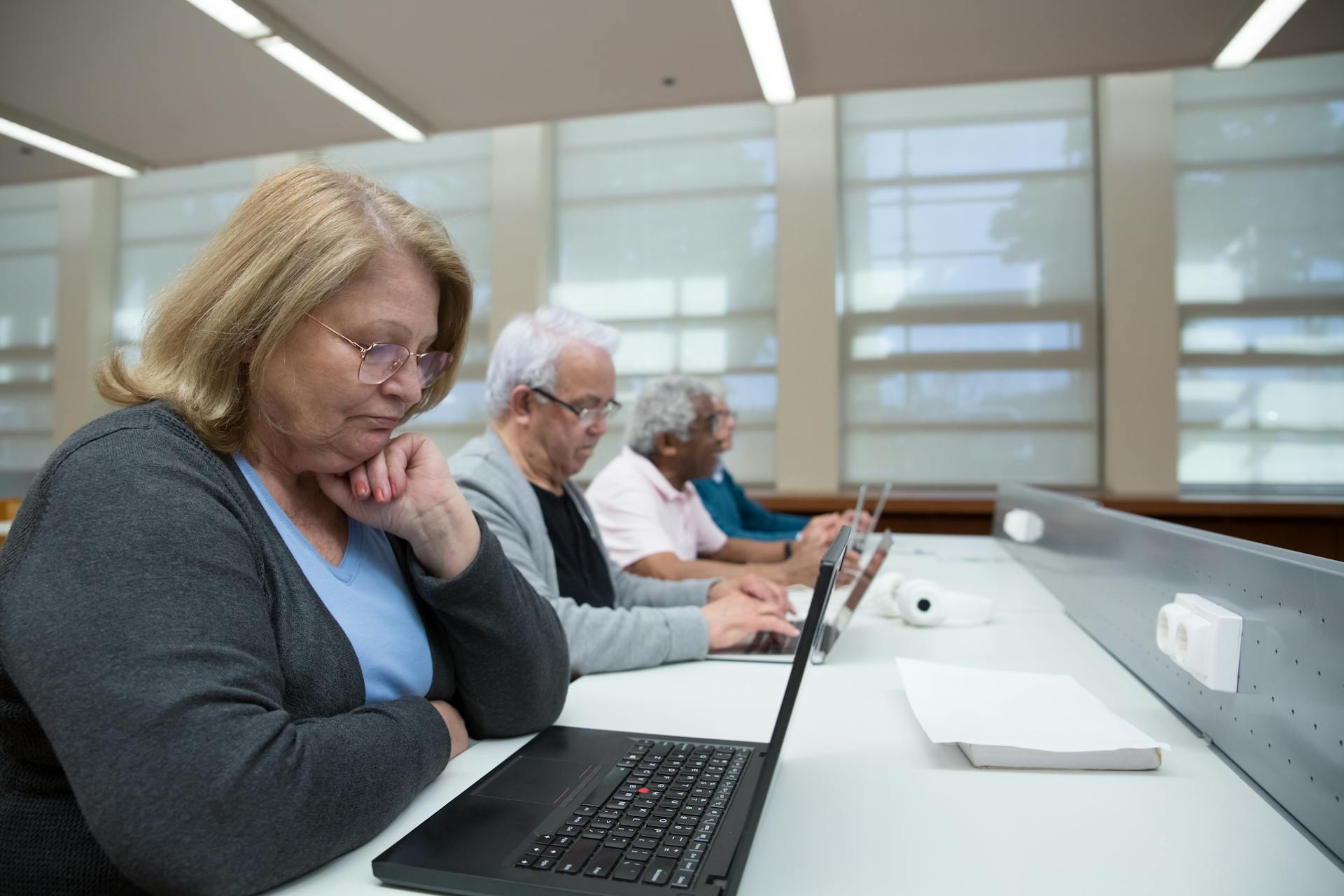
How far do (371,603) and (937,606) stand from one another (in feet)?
4.19

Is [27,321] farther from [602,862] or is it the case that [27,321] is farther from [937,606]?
[602,862]

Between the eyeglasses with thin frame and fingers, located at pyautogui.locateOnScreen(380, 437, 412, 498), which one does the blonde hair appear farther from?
fingers, located at pyautogui.locateOnScreen(380, 437, 412, 498)

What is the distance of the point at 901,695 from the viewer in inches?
52.1

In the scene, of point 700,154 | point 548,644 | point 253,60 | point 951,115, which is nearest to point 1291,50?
point 951,115

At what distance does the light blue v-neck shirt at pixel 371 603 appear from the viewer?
3.07ft

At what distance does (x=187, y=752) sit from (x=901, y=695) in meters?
1.01

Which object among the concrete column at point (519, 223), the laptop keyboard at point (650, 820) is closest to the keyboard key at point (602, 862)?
the laptop keyboard at point (650, 820)

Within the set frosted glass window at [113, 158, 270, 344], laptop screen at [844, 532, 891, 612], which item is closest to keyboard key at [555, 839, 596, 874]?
laptop screen at [844, 532, 891, 612]

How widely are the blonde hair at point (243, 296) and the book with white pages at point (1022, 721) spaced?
90cm

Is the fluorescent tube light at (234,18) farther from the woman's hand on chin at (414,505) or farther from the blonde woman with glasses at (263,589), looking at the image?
the woman's hand on chin at (414,505)

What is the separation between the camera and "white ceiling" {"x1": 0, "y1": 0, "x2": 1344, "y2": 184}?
10.5 feet

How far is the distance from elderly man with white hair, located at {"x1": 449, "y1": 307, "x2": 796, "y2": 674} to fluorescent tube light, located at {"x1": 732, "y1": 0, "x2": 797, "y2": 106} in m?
1.75

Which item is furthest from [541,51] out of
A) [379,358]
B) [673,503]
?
[379,358]

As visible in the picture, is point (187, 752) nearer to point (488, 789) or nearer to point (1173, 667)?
point (488, 789)
